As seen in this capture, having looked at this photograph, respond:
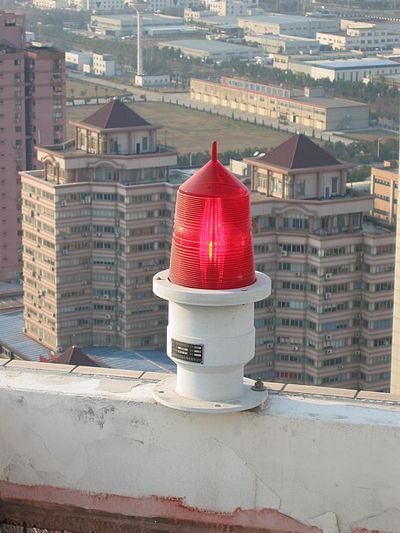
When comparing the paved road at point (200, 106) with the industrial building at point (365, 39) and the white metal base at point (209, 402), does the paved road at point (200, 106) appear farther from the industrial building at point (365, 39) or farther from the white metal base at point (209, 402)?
the white metal base at point (209, 402)

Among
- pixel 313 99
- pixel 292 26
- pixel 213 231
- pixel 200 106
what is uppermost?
pixel 213 231

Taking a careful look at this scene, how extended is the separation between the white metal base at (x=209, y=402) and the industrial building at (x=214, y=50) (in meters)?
96.6

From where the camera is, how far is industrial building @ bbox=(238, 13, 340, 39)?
11375cm

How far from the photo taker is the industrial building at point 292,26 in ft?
373

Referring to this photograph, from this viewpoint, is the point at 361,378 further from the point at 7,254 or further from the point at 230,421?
the point at 230,421

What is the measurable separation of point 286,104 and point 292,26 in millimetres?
35922

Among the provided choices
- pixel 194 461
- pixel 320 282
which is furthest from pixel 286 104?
pixel 194 461

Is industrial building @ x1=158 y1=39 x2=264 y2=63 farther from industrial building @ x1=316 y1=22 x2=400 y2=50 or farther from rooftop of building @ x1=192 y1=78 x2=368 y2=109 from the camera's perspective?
rooftop of building @ x1=192 y1=78 x2=368 y2=109

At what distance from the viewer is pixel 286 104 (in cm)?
7931

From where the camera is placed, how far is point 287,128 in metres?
77.4

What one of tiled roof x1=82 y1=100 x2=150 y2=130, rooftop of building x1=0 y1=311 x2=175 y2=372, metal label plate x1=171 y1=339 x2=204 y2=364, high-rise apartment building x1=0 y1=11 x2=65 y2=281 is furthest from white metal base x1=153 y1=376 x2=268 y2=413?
high-rise apartment building x1=0 y1=11 x2=65 y2=281

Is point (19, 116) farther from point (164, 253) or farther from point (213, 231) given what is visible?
point (213, 231)

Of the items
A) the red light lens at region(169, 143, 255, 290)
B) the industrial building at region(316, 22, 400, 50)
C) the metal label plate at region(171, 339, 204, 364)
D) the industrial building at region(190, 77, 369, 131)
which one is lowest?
the industrial building at region(190, 77, 369, 131)

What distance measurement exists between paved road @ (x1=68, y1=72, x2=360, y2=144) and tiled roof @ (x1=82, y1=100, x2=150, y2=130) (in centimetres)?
3439
